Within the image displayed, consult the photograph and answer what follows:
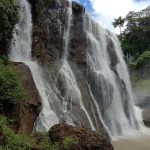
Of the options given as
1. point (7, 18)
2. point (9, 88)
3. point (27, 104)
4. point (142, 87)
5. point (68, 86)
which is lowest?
point (27, 104)

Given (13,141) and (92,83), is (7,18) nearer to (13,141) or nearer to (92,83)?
(13,141)

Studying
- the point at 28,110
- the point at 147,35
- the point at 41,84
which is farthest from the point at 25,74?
the point at 147,35

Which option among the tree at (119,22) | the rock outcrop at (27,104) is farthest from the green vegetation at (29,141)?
the tree at (119,22)

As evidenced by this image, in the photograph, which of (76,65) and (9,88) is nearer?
(9,88)

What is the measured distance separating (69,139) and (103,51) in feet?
64.4

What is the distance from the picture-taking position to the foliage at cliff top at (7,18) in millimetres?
16919

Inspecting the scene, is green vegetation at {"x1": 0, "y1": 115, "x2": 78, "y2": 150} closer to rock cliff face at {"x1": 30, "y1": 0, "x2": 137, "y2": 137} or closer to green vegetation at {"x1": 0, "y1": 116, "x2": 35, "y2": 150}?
green vegetation at {"x1": 0, "y1": 116, "x2": 35, "y2": 150}

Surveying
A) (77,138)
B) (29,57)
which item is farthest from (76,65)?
(77,138)

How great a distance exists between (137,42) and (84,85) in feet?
105

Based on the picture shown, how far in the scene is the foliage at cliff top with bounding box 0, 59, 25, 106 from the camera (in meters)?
13.3

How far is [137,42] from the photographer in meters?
54.7

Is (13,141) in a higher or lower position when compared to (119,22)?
lower

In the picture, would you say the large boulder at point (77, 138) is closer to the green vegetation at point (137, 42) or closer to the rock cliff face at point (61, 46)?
the rock cliff face at point (61, 46)

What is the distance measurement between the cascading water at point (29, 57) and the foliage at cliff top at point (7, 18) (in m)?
1.06
